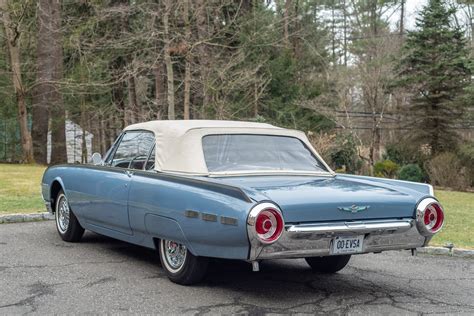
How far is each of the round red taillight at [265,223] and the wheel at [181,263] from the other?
939mm

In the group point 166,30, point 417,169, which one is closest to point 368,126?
point 417,169

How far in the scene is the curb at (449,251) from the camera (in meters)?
7.84

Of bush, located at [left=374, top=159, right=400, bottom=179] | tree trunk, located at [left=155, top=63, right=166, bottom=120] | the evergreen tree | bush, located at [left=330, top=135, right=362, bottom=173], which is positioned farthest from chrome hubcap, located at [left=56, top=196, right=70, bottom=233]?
the evergreen tree

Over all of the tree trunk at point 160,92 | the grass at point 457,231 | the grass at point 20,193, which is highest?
the tree trunk at point 160,92

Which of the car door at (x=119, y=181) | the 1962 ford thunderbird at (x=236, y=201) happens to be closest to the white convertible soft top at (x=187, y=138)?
the 1962 ford thunderbird at (x=236, y=201)

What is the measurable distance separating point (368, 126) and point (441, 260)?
2679cm

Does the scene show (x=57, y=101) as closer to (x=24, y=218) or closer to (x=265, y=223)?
(x=24, y=218)

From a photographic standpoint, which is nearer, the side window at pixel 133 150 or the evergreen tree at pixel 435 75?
the side window at pixel 133 150

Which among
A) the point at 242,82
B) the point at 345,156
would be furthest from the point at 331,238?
the point at 345,156

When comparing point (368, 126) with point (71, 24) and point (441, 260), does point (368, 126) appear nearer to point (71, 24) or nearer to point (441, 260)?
point (71, 24)

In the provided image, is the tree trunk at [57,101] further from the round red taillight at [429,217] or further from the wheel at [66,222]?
the round red taillight at [429,217]

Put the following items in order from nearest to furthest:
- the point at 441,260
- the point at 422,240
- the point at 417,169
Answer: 1. the point at 422,240
2. the point at 441,260
3. the point at 417,169

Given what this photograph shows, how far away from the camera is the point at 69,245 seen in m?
7.61

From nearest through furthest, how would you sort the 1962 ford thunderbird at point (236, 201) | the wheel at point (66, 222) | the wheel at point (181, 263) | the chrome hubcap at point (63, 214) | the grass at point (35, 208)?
the 1962 ford thunderbird at point (236, 201) < the wheel at point (181, 263) < the wheel at point (66, 222) < the chrome hubcap at point (63, 214) < the grass at point (35, 208)
